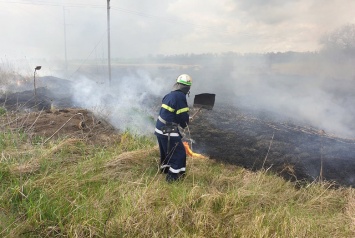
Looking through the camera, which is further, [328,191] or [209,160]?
[209,160]

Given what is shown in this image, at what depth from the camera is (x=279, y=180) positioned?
17.8 ft

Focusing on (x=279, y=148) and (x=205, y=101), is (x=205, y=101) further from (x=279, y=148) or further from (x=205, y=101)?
(x=279, y=148)

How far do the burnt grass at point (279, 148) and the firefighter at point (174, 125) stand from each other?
214 centimetres

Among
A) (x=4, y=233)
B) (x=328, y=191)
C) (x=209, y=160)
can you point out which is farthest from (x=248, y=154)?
(x=4, y=233)

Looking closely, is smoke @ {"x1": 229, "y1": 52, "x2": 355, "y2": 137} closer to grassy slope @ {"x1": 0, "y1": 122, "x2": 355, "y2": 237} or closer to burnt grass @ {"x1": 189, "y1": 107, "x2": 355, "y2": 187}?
burnt grass @ {"x1": 189, "y1": 107, "x2": 355, "y2": 187}

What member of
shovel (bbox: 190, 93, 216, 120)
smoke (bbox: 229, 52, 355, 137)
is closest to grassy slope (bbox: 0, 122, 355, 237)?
shovel (bbox: 190, 93, 216, 120)

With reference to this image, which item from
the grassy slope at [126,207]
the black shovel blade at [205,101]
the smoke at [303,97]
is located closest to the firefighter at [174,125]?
the grassy slope at [126,207]

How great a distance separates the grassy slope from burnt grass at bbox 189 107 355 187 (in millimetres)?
1549

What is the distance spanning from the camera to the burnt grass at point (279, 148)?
6.34m

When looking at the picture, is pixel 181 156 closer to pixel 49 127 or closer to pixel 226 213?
pixel 226 213

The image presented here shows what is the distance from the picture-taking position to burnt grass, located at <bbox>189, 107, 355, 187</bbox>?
20.8ft

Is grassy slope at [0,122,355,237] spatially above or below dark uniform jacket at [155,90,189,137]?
below

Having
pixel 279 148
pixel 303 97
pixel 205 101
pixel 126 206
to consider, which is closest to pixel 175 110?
pixel 205 101

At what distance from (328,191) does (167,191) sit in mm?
3297
